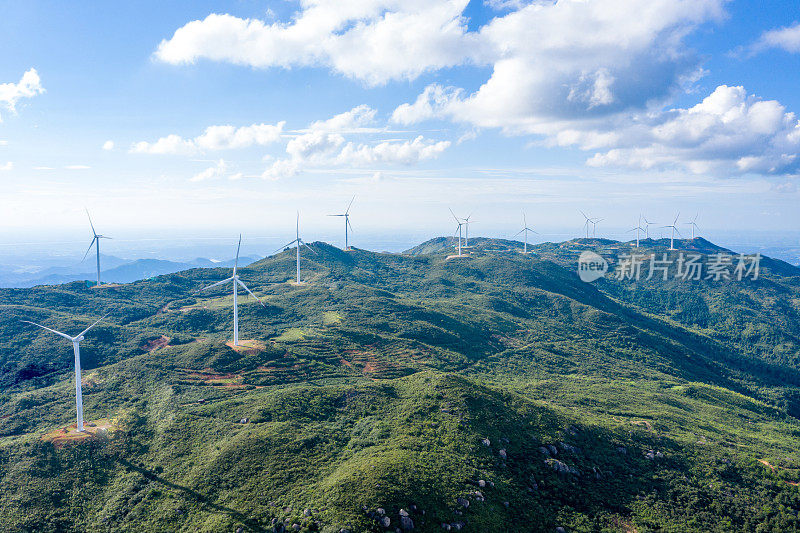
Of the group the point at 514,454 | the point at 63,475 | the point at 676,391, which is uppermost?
the point at 514,454

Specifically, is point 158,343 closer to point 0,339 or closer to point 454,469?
point 0,339

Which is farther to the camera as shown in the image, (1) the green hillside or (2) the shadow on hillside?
(1) the green hillside

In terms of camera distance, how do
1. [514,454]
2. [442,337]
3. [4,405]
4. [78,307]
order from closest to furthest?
[514,454] < [4,405] < [442,337] < [78,307]

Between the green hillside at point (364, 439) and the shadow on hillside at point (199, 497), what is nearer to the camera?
the shadow on hillside at point (199, 497)

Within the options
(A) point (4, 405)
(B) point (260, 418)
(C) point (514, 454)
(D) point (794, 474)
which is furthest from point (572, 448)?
(A) point (4, 405)

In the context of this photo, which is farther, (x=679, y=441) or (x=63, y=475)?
(x=679, y=441)

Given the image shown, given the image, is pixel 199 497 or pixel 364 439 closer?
pixel 199 497

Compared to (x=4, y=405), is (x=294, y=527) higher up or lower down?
higher up

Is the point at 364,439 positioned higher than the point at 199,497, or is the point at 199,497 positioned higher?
the point at 364,439
